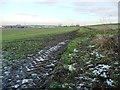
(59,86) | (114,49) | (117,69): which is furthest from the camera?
(114,49)

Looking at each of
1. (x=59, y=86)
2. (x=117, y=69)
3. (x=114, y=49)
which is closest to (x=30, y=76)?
(x=59, y=86)

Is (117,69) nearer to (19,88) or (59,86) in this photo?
(59,86)

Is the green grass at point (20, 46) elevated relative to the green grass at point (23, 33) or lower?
lower

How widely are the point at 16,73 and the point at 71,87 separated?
211 inches

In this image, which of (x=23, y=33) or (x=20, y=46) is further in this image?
(x=23, y=33)

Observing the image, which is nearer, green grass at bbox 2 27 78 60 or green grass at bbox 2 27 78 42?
green grass at bbox 2 27 78 60

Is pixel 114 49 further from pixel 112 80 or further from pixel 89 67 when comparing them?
pixel 112 80

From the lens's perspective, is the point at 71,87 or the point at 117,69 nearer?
the point at 71,87

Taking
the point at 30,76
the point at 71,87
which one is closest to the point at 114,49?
the point at 30,76

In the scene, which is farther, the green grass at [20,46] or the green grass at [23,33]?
the green grass at [23,33]

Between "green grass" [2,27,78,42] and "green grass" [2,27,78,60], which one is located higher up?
"green grass" [2,27,78,42]

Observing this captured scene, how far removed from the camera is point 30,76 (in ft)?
47.9

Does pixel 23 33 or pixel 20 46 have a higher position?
pixel 23 33

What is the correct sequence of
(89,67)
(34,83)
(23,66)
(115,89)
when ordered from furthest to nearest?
1. (23,66)
2. (89,67)
3. (34,83)
4. (115,89)
